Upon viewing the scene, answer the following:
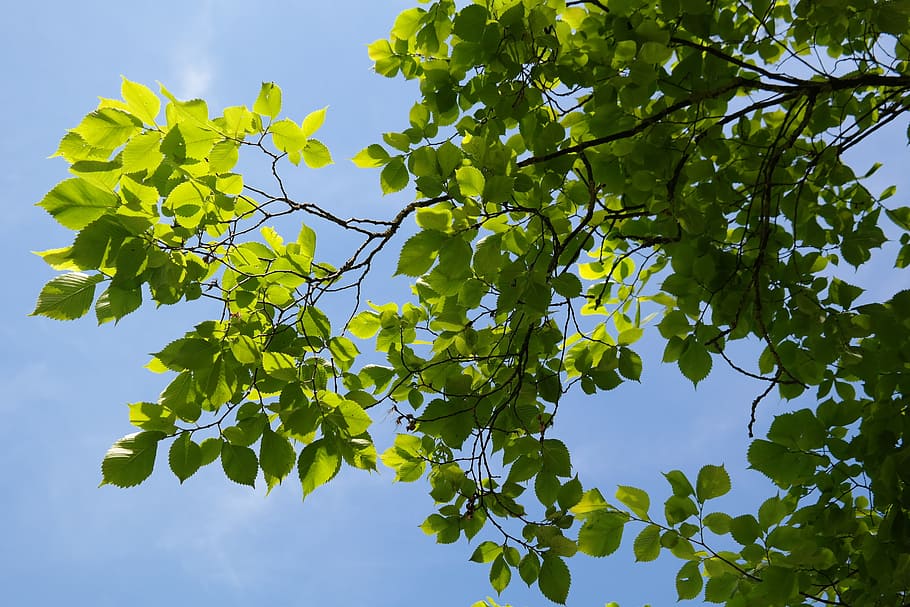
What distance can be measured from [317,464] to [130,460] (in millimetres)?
577

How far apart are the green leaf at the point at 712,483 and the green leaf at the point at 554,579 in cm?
61

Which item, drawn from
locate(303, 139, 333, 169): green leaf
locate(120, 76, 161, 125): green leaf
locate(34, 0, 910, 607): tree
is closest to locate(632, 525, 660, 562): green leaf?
locate(34, 0, 910, 607): tree

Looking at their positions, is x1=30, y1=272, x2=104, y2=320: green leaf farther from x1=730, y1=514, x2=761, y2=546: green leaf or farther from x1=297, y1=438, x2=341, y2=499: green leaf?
x1=730, y1=514, x2=761, y2=546: green leaf

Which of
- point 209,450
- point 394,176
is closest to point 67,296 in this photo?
point 209,450

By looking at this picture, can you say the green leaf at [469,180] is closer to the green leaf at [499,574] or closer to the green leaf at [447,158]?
the green leaf at [447,158]

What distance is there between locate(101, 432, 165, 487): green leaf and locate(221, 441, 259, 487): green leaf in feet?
0.70

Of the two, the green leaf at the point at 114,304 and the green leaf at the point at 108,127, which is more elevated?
the green leaf at the point at 108,127

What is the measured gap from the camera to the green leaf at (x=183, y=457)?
212 cm

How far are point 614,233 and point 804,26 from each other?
142 centimetres

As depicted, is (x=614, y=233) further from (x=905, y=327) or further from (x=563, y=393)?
(x=905, y=327)

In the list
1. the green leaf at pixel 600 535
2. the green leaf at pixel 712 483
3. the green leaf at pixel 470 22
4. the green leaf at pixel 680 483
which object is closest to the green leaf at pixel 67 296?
the green leaf at pixel 470 22

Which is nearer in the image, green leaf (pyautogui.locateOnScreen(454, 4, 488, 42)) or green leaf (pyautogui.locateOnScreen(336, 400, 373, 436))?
green leaf (pyautogui.locateOnScreen(336, 400, 373, 436))

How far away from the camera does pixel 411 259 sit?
7.57 ft

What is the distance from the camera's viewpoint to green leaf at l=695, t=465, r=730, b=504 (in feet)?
8.14
